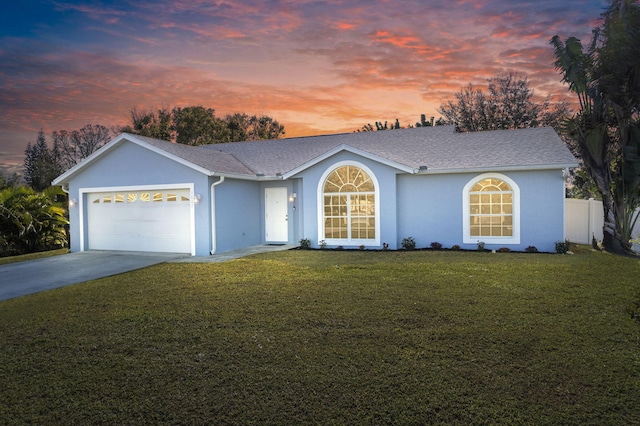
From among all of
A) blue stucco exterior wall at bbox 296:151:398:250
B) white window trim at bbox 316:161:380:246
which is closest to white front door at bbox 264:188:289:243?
blue stucco exterior wall at bbox 296:151:398:250

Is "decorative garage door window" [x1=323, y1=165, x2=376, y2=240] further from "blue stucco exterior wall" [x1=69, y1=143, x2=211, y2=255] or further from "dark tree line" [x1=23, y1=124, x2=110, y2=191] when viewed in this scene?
"dark tree line" [x1=23, y1=124, x2=110, y2=191]

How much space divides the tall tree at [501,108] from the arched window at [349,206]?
21616mm

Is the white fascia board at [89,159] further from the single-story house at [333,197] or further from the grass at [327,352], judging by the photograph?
the grass at [327,352]

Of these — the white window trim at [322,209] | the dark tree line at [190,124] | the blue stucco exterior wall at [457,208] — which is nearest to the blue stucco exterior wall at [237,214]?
the white window trim at [322,209]

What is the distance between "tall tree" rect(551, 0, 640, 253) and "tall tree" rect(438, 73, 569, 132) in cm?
1803

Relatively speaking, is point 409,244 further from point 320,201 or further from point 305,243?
point 305,243

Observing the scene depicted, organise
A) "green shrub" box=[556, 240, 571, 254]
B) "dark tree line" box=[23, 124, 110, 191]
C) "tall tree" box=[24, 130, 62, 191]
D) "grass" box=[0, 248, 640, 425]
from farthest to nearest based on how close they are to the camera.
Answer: "dark tree line" box=[23, 124, 110, 191]
"tall tree" box=[24, 130, 62, 191]
"green shrub" box=[556, 240, 571, 254]
"grass" box=[0, 248, 640, 425]

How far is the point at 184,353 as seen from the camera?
Answer: 17.2 ft

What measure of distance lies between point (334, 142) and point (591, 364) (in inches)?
618

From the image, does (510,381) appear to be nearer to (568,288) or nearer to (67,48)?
(568,288)

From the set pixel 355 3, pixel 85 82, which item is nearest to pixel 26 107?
pixel 85 82

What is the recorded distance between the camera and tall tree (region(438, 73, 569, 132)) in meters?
32.1

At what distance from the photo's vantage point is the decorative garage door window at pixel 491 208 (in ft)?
47.0

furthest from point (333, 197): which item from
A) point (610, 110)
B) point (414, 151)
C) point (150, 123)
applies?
point (150, 123)
